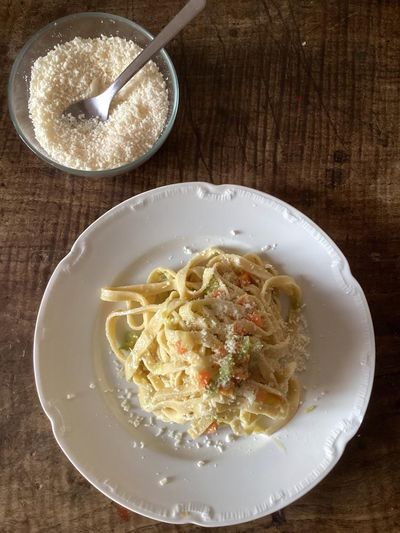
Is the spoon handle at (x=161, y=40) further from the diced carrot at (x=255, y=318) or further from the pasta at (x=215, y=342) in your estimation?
the diced carrot at (x=255, y=318)

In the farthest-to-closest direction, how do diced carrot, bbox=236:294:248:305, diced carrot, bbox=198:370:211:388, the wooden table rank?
the wooden table → diced carrot, bbox=236:294:248:305 → diced carrot, bbox=198:370:211:388

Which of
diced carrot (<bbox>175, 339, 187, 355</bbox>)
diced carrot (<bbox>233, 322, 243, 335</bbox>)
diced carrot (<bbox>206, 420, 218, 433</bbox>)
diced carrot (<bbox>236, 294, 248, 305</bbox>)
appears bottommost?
diced carrot (<bbox>206, 420, 218, 433</bbox>)

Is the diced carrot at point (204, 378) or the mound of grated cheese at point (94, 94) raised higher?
the mound of grated cheese at point (94, 94)

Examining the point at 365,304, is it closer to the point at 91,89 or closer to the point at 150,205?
the point at 150,205

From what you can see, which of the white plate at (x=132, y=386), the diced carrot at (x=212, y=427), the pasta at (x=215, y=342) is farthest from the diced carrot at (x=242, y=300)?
the diced carrot at (x=212, y=427)

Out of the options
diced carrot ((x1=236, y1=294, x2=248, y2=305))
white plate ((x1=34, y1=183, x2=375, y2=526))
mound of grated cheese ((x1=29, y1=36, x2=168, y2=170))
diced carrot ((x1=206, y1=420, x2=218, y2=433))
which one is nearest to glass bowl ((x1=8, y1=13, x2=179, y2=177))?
mound of grated cheese ((x1=29, y1=36, x2=168, y2=170))

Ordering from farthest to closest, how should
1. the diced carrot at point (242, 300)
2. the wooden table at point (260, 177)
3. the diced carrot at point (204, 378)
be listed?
1. the wooden table at point (260, 177)
2. the diced carrot at point (242, 300)
3. the diced carrot at point (204, 378)

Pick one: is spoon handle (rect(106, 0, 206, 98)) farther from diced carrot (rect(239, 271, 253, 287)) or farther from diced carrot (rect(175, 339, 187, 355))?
diced carrot (rect(175, 339, 187, 355))
